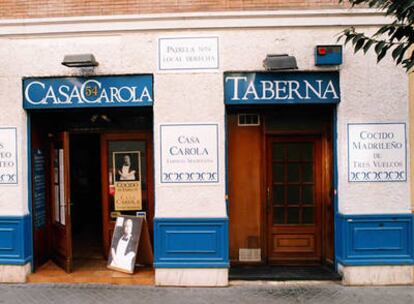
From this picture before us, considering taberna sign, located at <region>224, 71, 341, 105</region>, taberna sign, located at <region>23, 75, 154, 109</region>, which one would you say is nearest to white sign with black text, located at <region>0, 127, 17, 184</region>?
taberna sign, located at <region>23, 75, 154, 109</region>

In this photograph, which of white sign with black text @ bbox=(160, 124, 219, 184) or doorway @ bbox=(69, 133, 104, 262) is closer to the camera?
white sign with black text @ bbox=(160, 124, 219, 184)

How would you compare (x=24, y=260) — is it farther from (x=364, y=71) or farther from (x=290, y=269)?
(x=364, y=71)

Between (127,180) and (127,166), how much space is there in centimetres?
25

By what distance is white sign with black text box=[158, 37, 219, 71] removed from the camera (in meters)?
6.38

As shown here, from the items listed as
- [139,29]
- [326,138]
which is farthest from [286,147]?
[139,29]

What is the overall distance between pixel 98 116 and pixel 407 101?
5071 mm

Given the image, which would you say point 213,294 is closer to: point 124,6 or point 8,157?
point 8,157

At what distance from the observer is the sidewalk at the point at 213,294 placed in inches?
228

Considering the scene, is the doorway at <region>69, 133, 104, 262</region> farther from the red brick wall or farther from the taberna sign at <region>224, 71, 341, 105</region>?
the taberna sign at <region>224, 71, 341, 105</region>

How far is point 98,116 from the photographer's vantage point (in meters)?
7.31

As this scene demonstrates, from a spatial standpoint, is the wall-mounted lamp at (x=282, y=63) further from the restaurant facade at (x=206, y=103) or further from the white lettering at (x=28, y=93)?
the white lettering at (x=28, y=93)

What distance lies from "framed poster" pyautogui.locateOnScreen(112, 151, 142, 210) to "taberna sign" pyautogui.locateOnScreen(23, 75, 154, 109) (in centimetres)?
115

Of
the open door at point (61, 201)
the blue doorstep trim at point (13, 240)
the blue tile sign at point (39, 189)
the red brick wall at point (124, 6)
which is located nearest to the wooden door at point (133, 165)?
the open door at point (61, 201)

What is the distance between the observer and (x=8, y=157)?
6.55 m
